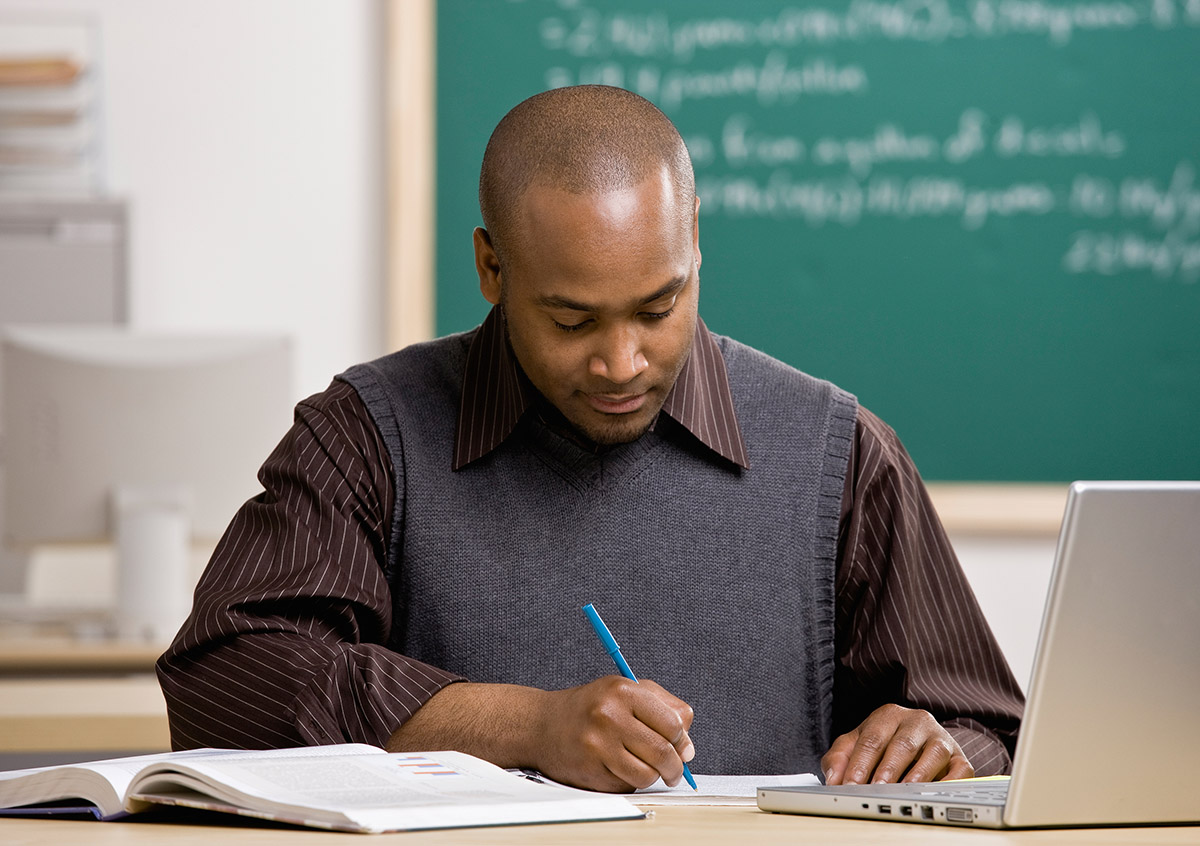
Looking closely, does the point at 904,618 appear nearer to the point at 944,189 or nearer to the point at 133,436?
the point at 133,436

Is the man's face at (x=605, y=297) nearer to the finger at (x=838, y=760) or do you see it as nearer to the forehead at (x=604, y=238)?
the forehead at (x=604, y=238)

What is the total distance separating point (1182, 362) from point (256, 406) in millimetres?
1743

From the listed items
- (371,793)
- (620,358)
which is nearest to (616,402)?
(620,358)

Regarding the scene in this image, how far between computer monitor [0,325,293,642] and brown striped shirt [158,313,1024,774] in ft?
3.15

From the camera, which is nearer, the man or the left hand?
the left hand

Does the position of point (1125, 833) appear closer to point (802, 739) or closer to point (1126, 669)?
point (1126, 669)

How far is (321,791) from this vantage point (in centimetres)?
83

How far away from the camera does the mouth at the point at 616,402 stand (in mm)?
1268

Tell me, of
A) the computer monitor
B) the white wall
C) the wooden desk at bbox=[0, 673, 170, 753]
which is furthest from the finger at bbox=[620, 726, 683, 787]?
the white wall

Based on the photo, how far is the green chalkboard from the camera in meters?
2.74

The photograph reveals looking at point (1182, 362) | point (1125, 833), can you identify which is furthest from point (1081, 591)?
point (1182, 362)

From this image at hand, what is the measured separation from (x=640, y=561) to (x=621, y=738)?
38 centimetres

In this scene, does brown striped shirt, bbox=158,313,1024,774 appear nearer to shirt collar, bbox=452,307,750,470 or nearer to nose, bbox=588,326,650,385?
shirt collar, bbox=452,307,750,470

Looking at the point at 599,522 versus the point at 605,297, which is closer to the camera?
the point at 605,297
